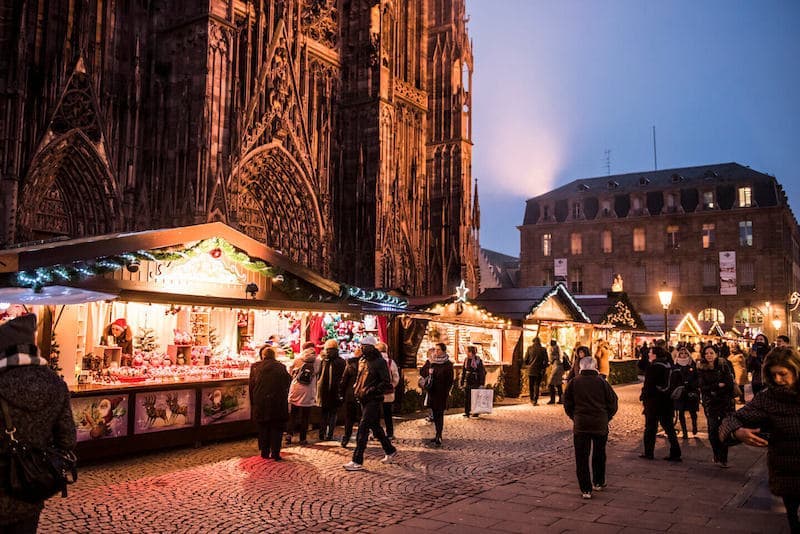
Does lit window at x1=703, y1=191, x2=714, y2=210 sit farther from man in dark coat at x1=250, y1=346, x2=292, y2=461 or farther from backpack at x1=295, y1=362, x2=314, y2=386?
man in dark coat at x1=250, y1=346, x2=292, y2=461

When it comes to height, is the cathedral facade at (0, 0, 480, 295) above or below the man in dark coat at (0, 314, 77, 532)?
above

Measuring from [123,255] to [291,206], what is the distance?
49.0ft

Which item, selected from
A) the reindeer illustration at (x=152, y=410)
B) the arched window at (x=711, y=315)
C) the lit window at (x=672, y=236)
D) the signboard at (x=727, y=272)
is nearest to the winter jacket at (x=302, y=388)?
the reindeer illustration at (x=152, y=410)

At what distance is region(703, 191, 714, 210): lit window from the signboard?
4.02m

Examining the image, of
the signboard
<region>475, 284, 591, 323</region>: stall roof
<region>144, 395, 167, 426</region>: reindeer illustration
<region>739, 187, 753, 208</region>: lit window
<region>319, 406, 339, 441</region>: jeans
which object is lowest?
<region>319, 406, 339, 441</region>: jeans

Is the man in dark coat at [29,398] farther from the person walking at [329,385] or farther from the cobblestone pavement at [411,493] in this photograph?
the person walking at [329,385]

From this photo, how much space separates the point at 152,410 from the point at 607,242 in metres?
53.4

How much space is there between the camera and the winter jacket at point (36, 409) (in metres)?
3.78

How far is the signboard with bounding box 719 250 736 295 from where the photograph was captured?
53500 millimetres

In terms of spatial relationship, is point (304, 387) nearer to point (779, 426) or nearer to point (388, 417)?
point (388, 417)

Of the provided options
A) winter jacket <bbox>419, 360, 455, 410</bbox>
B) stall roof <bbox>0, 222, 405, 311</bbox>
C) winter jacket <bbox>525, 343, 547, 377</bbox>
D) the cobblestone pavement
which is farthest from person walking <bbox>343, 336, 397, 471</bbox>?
winter jacket <bbox>525, 343, 547, 377</bbox>

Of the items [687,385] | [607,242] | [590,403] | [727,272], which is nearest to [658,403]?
[687,385]

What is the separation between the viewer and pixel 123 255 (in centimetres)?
987

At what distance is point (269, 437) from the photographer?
934 cm
